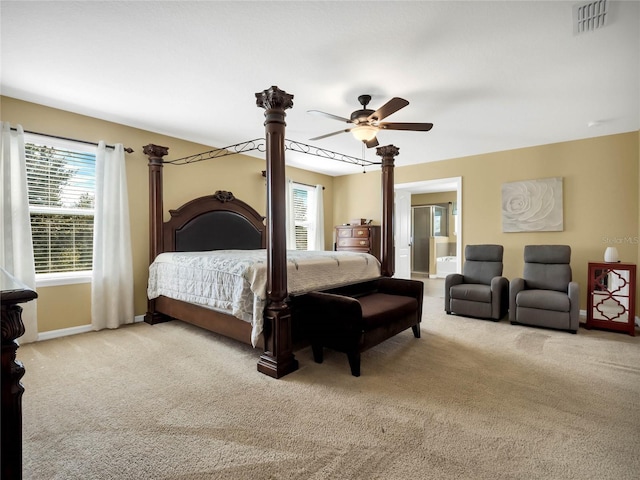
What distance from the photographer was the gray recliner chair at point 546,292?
12.3 feet

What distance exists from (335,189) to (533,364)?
5.42 m

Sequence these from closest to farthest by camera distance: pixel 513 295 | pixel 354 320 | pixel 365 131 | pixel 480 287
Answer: pixel 354 320, pixel 365 131, pixel 513 295, pixel 480 287

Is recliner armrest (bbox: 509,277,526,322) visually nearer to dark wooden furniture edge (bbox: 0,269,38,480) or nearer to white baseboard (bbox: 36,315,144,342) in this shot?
dark wooden furniture edge (bbox: 0,269,38,480)

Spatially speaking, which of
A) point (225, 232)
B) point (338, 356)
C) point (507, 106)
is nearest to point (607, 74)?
point (507, 106)

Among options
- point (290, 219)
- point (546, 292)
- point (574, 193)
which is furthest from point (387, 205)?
point (574, 193)

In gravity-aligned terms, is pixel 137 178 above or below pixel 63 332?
above

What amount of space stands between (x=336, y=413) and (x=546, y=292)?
343 cm

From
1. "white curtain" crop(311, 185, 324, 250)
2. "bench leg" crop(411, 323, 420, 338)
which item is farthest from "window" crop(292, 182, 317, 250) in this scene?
"bench leg" crop(411, 323, 420, 338)

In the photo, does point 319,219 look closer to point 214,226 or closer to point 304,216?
point 304,216

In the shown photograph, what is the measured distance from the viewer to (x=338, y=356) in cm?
305

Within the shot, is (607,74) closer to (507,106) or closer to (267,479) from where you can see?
(507,106)

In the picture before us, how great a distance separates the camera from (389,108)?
9.00ft

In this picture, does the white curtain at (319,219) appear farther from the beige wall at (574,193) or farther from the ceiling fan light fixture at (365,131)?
the ceiling fan light fixture at (365,131)

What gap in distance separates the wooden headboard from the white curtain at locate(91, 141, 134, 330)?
55cm
